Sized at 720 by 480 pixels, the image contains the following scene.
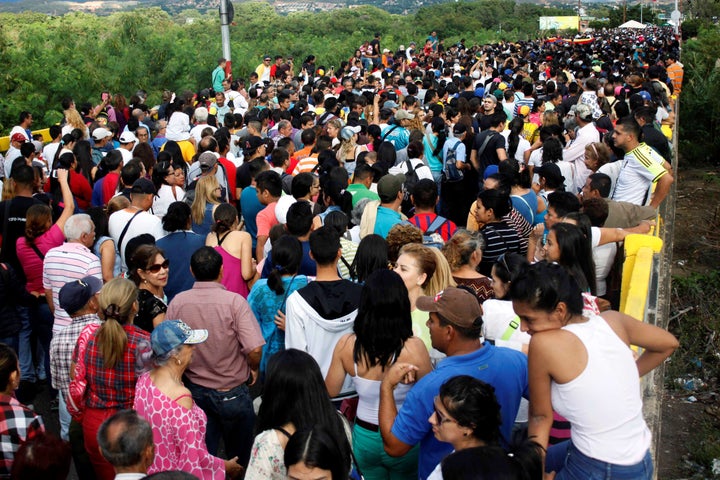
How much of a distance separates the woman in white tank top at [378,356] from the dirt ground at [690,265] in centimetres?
345

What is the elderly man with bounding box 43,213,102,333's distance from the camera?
18.4ft

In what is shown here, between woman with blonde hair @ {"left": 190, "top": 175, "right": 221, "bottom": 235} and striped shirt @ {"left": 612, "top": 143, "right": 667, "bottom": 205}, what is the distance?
377 centimetres

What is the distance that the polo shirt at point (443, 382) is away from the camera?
3361 mm

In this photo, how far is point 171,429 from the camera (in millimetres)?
3730

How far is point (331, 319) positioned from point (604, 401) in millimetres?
1811

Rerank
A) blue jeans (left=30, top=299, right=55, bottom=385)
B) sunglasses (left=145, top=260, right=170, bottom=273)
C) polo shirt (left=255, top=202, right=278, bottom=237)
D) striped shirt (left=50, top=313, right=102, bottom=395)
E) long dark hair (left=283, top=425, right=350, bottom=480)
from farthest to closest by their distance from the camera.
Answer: polo shirt (left=255, top=202, right=278, bottom=237), blue jeans (left=30, top=299, right=55, bottom=385), sunglasses (left=145, top=260, right=170, bottom=273), striped shirt (left=50, top=313, right=102, bottom=395), long dark hair (left=283, top=425, right=350, bottom=480)

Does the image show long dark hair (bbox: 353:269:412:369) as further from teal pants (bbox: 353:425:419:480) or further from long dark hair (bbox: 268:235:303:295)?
long dark hair (bbox: 268:235:303:295)

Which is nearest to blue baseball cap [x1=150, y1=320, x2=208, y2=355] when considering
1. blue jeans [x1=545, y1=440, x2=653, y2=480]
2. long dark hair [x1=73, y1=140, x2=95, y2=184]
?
blue jeans [x1=545, y1=440, x2=653, y2=480]

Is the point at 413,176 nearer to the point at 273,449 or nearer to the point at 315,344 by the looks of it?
the point at 315,344

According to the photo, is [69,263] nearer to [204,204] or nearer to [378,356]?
[204,204]

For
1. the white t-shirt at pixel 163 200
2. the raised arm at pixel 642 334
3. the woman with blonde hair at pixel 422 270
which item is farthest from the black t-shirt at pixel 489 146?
the raised arm at pixel 642 334

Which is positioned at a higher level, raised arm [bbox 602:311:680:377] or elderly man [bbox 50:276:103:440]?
raised arm [bbox 602:311:680:377]

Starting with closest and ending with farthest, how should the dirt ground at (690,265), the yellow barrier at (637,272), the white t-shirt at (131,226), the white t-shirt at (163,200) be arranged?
the yellow barrier at (637,272) → the white t-shirt at (131,226) → the white t-shirt at (163,200) → the dirt ground at (690,265)

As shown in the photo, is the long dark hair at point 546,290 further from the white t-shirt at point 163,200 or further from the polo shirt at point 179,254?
the white t-shirt at point 163,200
